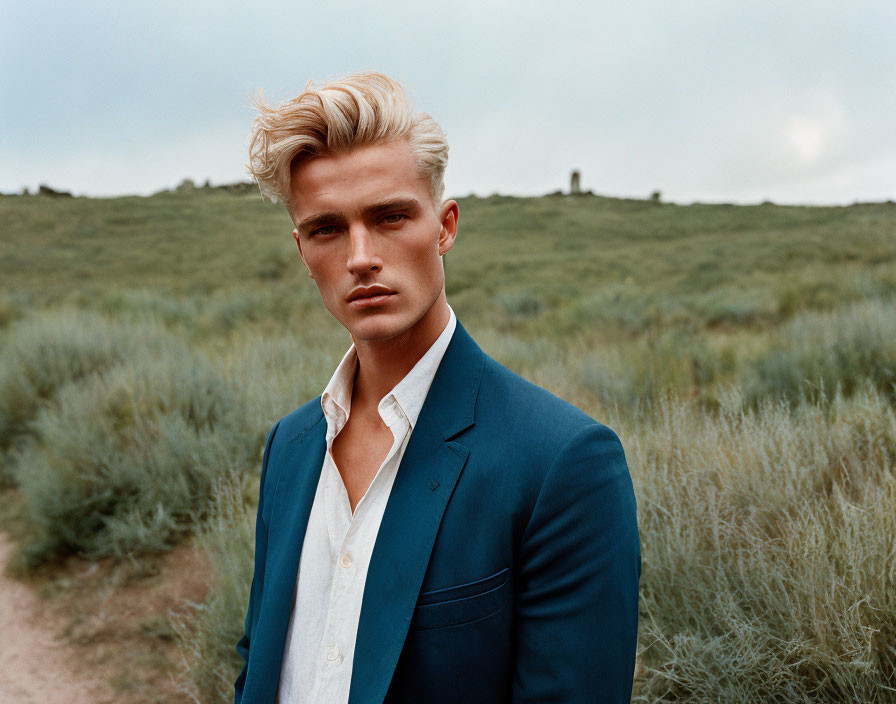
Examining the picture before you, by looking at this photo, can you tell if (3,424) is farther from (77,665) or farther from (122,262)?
(122,262)

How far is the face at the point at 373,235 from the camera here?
1479 mm

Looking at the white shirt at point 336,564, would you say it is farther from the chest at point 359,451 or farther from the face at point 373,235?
the face at point 373,235

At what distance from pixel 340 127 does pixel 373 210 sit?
0.68 ft

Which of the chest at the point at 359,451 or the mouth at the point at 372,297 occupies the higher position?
the mouth at the point at 372,297

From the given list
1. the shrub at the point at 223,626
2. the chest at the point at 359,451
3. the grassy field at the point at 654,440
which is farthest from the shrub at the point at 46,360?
the chest at the point at 359,451

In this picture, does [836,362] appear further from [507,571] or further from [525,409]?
[507,571]

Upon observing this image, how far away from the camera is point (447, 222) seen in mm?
1722

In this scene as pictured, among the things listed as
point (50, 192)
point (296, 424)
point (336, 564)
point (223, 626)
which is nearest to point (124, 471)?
point (223, 626)

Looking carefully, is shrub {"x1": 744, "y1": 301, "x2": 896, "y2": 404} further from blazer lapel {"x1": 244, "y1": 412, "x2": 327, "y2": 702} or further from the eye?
the eye

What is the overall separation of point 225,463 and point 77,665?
163 centimetres

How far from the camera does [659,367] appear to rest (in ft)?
24.4

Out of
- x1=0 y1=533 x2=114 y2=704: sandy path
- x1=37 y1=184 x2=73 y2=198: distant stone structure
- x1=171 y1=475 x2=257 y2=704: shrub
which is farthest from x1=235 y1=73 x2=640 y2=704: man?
x1=37 y1=184 x2=73 y2=198: distant stone structure

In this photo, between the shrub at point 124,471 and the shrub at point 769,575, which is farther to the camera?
the shrub at point 124,471

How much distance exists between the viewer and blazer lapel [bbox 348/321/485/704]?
4.26 feet
